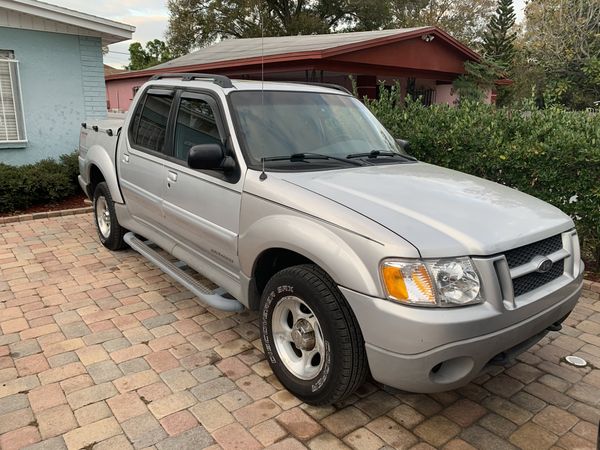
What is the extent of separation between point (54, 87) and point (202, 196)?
714 centimetres

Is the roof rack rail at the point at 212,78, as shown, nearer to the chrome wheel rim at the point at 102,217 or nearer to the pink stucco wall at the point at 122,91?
the chrome wheel rim at the point at 102,217

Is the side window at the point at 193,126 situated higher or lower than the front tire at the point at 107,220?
higher

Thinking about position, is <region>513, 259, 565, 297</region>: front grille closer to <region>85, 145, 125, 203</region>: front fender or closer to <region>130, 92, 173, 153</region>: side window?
<region>130, 92, 173, 153</region>: side window

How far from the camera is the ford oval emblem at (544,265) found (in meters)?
2.74

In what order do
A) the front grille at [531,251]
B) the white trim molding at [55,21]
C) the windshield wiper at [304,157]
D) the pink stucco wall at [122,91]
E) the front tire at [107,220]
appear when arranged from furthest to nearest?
the pink stucco wall at [122,91]
the white trim molding at [55,21]
the front tire at [107,220]
the windshield wiper at [304,157]
the front grille at [531,251]

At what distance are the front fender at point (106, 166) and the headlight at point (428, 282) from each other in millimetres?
3631

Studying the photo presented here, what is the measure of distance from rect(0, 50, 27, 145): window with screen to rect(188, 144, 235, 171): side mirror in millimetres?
7242

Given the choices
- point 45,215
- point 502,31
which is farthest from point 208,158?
point 502,31

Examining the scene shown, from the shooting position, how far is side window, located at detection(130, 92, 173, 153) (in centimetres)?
439

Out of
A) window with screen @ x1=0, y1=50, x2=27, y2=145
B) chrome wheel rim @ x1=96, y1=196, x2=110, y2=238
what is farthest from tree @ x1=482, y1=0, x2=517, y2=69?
chrome wheel rim @ x1=96, y1=196, x2=110, y2=238

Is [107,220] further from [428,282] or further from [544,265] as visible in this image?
[544,265]

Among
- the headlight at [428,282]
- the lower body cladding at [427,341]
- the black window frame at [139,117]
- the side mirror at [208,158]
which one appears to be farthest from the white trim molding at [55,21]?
the headlight at [428,282]

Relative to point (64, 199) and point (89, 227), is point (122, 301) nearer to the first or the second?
point (89, 227)

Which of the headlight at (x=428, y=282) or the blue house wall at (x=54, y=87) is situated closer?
the headlight at (x=428, y=282)
